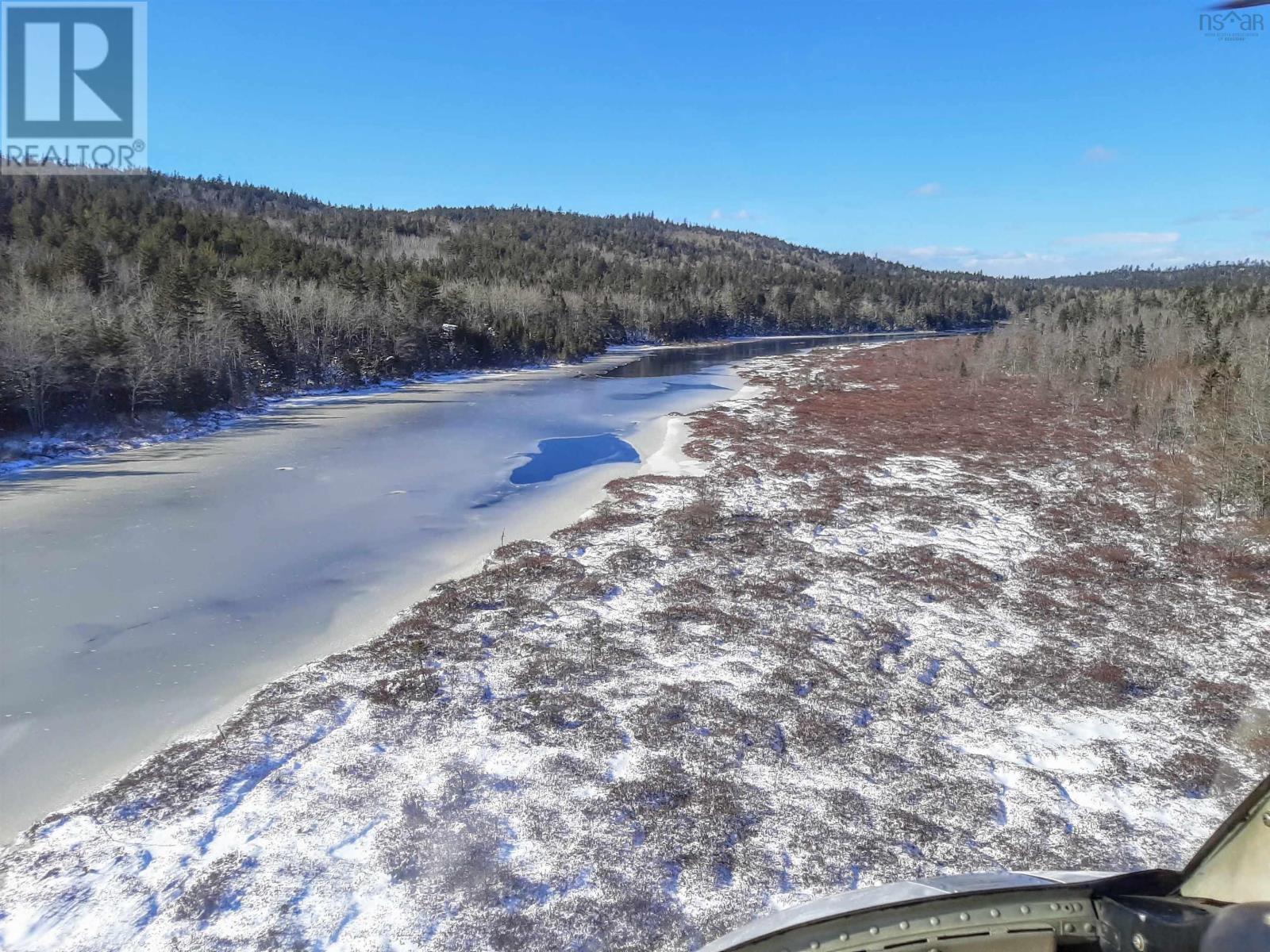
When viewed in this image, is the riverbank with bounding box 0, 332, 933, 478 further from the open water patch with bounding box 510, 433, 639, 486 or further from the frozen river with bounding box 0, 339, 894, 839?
the open water patch with bounding box 510, 433, 639, 486

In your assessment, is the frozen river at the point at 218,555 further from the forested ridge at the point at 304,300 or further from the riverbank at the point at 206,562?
the forested ridge at the point at 304,300

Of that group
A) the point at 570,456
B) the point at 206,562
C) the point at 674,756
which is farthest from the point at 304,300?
the point at 674,756

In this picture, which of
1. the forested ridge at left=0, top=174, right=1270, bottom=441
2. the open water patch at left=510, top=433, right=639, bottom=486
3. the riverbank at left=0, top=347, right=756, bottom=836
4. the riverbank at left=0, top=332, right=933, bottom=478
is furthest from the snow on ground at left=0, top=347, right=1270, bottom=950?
the forested ridge at left=0, top=174, right=1270, bottom=441

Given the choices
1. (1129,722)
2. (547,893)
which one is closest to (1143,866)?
(1129,722)

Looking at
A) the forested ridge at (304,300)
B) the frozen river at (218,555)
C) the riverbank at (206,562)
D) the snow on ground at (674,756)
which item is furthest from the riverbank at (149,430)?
the snow on ground at (674,756)

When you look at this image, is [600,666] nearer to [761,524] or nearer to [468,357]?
[761,524]

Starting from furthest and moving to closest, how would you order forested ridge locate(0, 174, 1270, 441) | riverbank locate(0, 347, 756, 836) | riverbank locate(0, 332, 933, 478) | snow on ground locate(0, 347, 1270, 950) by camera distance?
forested ridge locate(0, 174, 1270, 441) < riverbank locate(0, 332, 933, 478) < riverbank locate(0, 347, 756, 836) < snow on ground locate(0, 347, 1270, 950)
